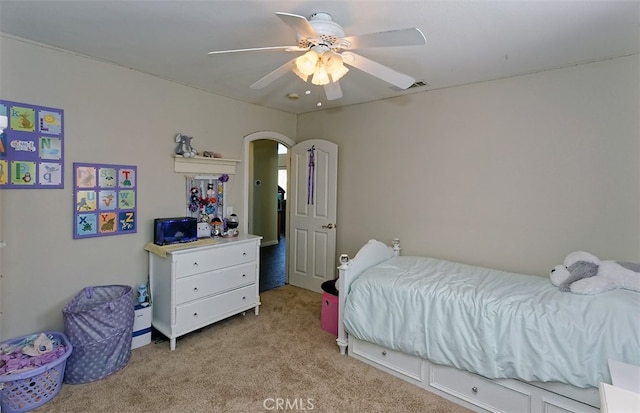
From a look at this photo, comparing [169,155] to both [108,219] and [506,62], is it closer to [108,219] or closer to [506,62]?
[108,219]

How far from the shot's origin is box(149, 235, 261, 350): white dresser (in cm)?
269

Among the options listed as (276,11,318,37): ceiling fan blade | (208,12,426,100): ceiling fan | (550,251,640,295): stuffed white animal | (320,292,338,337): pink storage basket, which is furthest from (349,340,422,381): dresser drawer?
(276,11,318,37): ceiling fan blade

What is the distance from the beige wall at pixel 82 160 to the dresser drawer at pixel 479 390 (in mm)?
2666

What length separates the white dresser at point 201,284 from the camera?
2.69 metres

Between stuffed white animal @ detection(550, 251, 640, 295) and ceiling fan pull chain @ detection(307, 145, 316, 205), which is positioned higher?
ceiling fan pull chain @ detection(307, 145, 316, 205)

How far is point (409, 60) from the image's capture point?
250 cm

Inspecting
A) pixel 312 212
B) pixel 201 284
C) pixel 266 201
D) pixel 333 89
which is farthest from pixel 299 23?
pixel 266 201

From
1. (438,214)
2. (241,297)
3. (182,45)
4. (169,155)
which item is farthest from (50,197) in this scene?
(438,214)

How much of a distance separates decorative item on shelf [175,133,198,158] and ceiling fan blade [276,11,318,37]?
1.91 meters

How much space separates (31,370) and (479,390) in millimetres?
2778

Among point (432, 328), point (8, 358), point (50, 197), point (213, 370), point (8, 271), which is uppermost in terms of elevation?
point (50, 197)

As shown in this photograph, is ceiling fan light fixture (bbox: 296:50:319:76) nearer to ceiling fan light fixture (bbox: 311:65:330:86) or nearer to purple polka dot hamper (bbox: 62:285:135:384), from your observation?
ceiling fan light fixture (bbox: 311:65:330:86)

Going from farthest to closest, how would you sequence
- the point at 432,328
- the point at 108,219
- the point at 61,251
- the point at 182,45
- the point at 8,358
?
the point at 108,219
the point at 61,251
the point at 182,45
the point at 432,328
the point at 8,358

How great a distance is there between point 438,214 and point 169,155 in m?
2.78
